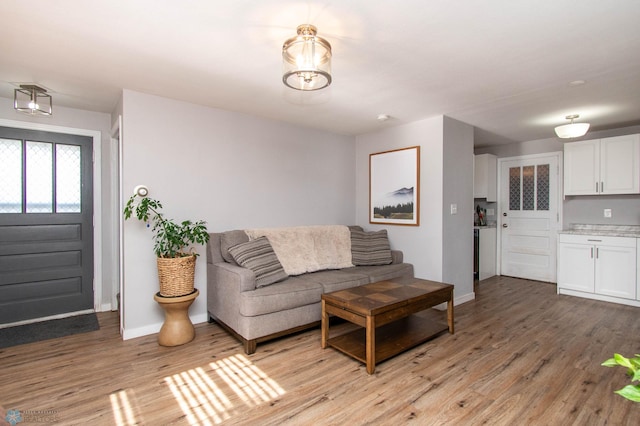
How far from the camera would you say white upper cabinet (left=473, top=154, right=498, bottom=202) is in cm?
573

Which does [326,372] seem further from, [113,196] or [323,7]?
[113,196]

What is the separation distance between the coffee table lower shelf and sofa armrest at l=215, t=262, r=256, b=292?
0.85 meters

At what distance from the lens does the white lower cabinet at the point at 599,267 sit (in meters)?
4.05

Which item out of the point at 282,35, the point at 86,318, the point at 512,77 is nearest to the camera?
the point at 282,35

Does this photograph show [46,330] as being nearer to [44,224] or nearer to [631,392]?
[44,224]

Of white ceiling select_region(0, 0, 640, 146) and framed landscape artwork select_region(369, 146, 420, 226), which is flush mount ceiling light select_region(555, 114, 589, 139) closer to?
white ceiling select_region(0, 0, 640, 146)

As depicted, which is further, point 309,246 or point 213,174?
point 309,246

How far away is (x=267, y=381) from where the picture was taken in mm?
2326

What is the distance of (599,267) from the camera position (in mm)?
4273

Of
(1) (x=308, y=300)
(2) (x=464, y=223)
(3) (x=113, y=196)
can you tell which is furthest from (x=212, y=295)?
(2) (x=464, y=223)

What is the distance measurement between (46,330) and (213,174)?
2247 millimetres

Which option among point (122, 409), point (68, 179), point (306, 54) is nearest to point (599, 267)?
point (306, 54)

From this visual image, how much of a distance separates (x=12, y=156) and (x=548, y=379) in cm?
524

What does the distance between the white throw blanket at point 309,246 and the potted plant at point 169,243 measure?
28.4 inches
